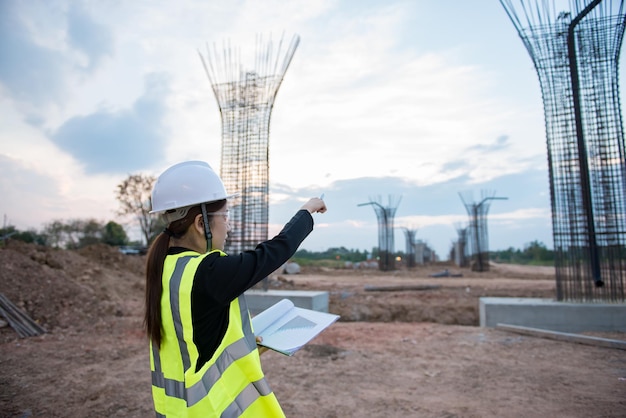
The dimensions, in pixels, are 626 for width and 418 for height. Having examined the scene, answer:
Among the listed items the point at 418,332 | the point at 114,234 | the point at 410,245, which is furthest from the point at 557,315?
the point at 114,234

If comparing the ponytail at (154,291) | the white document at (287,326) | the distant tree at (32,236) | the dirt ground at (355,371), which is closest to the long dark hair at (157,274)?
the ponytail at (154,291)

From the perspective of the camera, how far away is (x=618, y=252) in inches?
273

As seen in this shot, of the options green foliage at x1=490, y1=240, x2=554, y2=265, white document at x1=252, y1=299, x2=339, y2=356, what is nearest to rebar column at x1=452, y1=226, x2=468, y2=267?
green foliage at x1=490, y1=240, x2=554, y2=265

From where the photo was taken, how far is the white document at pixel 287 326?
145cm

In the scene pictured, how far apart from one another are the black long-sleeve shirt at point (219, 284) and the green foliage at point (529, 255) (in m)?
38.5

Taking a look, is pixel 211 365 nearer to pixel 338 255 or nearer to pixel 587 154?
pixel 587 154

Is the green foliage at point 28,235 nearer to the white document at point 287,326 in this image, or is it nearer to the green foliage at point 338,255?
the green foliage at point 338,255

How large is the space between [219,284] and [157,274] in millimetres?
280

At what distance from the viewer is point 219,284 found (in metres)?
1.17

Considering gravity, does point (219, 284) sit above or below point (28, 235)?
below

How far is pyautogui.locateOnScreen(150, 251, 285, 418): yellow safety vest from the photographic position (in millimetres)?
1208

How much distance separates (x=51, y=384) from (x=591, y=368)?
5.96 m

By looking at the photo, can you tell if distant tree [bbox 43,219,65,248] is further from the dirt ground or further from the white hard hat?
the white hard hat

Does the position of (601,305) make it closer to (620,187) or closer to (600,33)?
(620,187)
